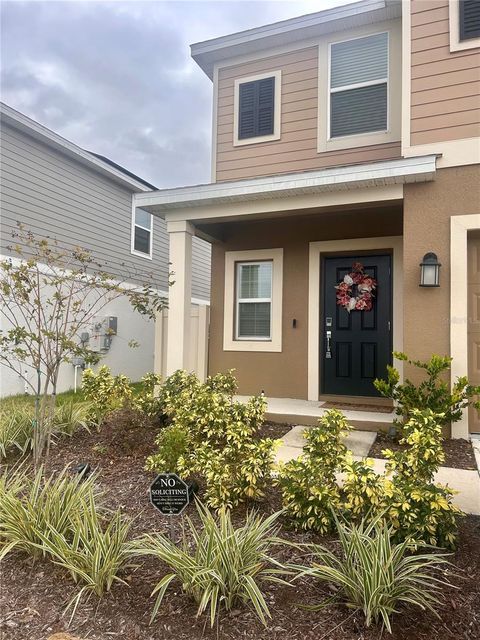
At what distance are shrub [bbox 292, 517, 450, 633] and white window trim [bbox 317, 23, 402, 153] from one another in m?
5.47

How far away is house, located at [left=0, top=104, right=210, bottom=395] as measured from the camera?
26.0 ft

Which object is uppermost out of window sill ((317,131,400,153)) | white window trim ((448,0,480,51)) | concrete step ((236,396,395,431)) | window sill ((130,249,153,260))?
white window trim ((448,0,480,51))

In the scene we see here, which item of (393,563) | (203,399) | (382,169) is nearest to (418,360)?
(382,169)

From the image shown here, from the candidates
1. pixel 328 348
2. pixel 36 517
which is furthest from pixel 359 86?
pixel 36 517

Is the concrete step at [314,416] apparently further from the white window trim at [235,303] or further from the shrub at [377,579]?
the shrub at [377,579]

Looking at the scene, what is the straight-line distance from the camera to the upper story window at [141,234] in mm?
11172

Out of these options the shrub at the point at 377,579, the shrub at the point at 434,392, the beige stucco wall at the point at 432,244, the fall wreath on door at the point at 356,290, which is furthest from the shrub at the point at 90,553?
the fall wreath on door at the point at 356,290

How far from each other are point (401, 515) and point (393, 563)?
16.1 inches

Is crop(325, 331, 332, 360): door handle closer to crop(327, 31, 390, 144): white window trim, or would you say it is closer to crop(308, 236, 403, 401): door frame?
crop(308, 236, 403, 401): door frame

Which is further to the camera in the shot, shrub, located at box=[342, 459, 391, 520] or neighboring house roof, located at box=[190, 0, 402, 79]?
neighboring house roof, located at box=[190, 0, 402, 79]

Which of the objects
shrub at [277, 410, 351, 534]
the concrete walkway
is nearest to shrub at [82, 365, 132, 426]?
the concrete walkway

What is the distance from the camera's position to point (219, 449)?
3.30m

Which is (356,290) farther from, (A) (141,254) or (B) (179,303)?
(A) (141,254)

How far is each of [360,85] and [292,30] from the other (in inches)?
52.9
